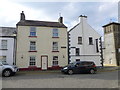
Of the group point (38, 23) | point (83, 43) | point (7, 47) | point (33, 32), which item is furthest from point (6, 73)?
point (83, 43)

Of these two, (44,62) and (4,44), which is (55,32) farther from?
(4,44)

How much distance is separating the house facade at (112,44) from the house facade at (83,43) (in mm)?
12755

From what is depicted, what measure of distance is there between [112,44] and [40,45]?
860 inches

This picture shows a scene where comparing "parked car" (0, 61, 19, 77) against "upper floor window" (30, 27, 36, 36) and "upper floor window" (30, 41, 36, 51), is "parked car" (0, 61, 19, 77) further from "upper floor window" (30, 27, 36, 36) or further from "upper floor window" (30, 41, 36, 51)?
"upper floor window" (30, 27, 36, 36)

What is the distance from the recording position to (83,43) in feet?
75.9

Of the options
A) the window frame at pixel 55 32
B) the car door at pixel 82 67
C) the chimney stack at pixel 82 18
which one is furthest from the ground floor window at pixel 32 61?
the chimney stack at pixel 82 18

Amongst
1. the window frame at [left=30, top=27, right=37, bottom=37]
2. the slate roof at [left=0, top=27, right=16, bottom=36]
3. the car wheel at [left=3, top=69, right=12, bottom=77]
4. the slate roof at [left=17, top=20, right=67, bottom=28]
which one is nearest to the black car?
the car wheel at [left=3, top=69, right=12, bottom=77]

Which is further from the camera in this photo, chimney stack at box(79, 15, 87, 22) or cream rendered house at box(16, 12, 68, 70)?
chimney stack at box(79, 15, 87, 22)

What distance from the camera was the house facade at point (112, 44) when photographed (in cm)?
3431

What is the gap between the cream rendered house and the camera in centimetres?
2039

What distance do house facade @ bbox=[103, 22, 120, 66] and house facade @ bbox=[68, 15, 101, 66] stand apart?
1275 cm

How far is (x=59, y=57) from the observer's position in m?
21.5

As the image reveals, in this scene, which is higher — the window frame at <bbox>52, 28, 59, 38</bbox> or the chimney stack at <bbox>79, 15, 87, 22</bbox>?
the chimney stack at <bbox>79, 15, 87, 22</bbox>

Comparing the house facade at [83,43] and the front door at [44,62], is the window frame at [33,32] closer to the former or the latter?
the front door at [44,62]
